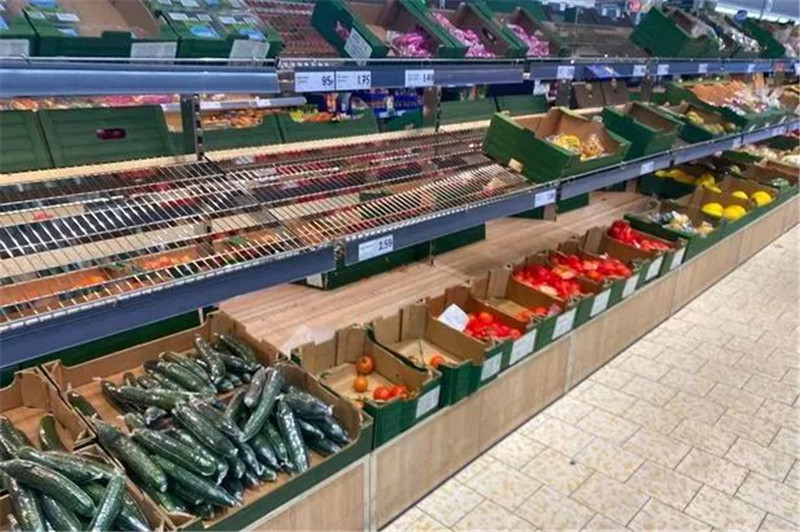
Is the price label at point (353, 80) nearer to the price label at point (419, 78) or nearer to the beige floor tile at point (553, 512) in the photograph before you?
the price label at point (419, 78)

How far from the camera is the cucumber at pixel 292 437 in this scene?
1510 millimetres

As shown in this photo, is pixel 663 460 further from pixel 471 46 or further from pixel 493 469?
pixel 471 46

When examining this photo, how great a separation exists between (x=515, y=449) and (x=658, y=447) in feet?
1.82

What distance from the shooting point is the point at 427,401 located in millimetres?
1838

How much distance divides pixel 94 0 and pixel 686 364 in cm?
276

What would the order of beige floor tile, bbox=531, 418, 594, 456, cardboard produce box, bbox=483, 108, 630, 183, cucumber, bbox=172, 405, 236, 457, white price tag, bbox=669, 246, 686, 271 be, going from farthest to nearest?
white price tag, bbox=669, 246, 686, 271 < cardboard produce box, bbox=483, 108, 630, 183 < beige floor tile, bbox=531, 418, 594, 456 < cucumber, bbox=172, 405, 236, 457

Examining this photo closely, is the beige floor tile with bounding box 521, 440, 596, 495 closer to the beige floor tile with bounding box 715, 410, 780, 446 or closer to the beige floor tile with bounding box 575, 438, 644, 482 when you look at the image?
the beige floor tile with bounding box 575, 438, 644, 482

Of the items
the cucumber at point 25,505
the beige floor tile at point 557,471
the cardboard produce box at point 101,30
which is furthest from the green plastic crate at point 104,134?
the beige floor tile at point 557,471

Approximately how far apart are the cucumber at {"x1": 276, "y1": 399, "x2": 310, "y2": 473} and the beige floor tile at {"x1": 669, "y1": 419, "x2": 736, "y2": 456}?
1.56 metres

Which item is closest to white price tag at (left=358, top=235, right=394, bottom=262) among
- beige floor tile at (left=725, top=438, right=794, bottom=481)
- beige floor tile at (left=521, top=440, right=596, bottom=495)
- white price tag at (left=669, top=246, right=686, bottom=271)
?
beige floor tile at (left=521, top=440, right=596, bottom=495)

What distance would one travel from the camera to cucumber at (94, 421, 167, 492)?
1.36m

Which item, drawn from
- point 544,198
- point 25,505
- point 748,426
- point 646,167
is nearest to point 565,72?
point 544,198

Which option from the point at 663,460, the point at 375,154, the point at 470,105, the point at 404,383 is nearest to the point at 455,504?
the point at 404,383

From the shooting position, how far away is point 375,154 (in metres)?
2.38
